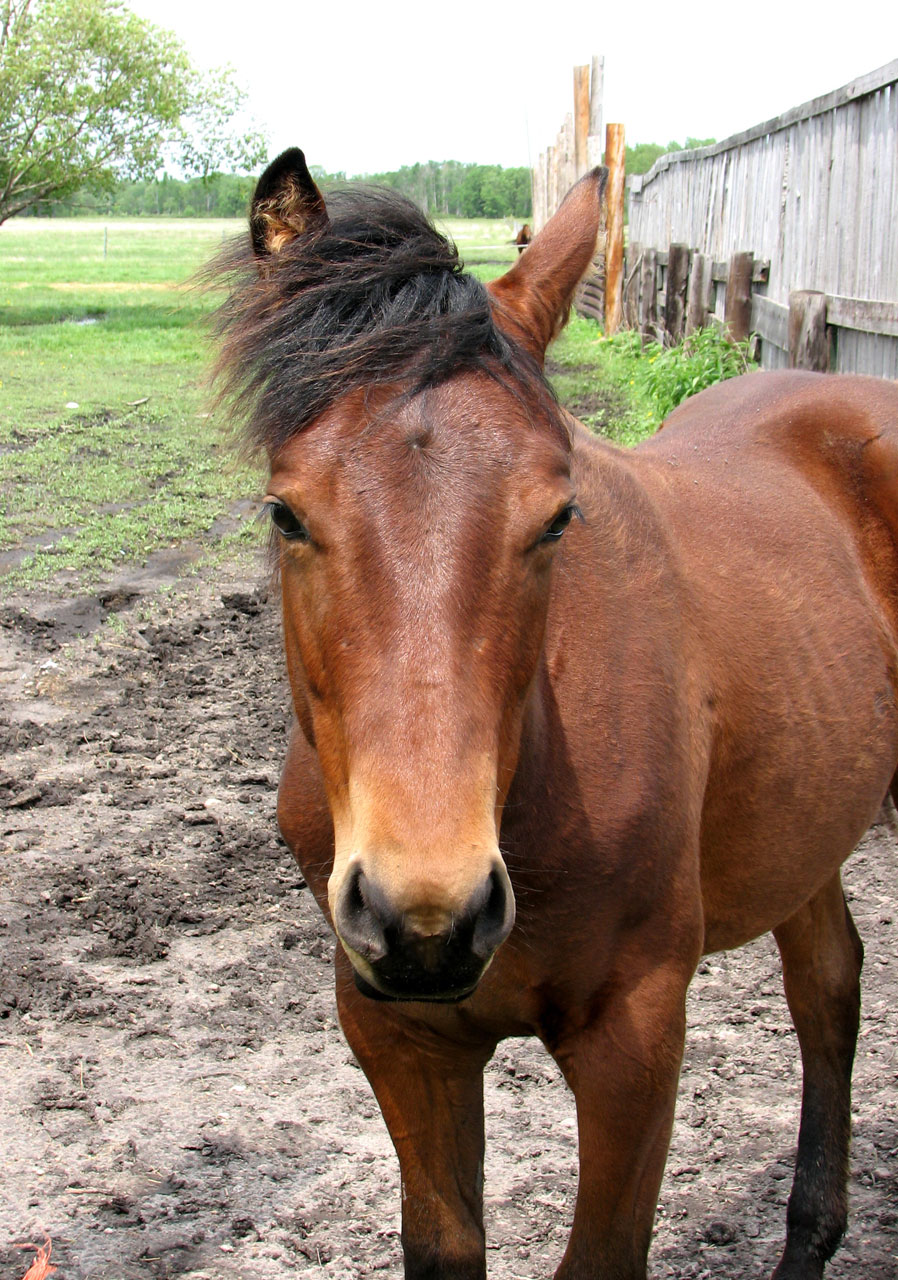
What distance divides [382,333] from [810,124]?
21.6 feet

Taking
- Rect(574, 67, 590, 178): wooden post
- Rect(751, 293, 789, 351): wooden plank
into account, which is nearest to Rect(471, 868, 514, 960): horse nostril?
Rect(751, 293, 789, 351): wooden plank

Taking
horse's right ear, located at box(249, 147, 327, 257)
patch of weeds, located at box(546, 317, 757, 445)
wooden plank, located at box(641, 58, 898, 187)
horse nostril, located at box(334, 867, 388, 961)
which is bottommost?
horse nostril, located at box(334, 867, 388, 961)

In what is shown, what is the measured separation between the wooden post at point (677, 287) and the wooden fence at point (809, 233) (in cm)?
5

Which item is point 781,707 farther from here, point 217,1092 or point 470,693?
point 217,1092

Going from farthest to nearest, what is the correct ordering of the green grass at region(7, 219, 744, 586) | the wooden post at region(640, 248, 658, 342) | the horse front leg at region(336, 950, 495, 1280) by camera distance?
1. the wooden post at region(640, 248, 658, 342)
2. the green grass at region(7, 219, 744, 586)
3. the horse front leg at region(336, 950, 495, 1280)

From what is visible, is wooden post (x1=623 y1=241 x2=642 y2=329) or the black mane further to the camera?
wooden post (x1=623 y1=241 x2=642 y2=329)

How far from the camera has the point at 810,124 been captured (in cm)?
744

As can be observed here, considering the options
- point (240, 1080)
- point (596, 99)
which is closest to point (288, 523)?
point (240, 1080)

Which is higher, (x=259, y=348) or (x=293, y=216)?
(x=293, y=216)

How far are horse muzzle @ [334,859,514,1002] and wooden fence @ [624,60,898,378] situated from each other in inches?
178

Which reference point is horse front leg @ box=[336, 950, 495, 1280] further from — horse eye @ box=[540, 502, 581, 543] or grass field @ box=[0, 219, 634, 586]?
grass field @ box=[0, 219, 634, 586]

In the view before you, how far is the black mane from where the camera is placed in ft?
6.27

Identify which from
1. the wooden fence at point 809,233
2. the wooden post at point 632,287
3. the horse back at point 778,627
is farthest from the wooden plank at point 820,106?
the wooden post at point 632,287

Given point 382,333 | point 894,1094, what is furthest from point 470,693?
point 894,1094
